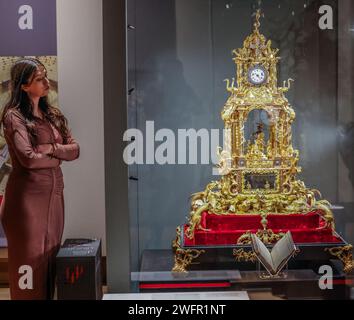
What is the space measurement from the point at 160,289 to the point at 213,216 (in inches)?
25.8

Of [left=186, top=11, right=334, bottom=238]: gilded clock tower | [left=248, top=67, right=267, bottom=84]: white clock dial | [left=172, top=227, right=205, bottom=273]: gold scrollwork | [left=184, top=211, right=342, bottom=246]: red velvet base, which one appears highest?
[left=248, top=67, right=267, bottom=84]: white clock dial

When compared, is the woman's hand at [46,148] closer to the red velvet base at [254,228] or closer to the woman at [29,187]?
the woman at [29,187]

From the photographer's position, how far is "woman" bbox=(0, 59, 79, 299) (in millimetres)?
4602

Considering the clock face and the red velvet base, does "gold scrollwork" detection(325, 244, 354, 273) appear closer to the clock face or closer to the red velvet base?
the red velvet base

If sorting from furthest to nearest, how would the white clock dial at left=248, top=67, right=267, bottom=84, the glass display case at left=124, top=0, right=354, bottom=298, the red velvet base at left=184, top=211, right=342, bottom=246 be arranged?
the white clock dial at left=248, top=67, right=267, bottom=84, the red velvet base at left=184, top=211, right=342, bottom=246, the glass display case at left=124, top=0, right=354, bottom=298

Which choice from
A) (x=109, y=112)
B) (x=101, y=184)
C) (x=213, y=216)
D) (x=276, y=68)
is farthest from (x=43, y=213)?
(x=276, y=68)

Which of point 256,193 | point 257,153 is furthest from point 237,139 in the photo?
point 256,193

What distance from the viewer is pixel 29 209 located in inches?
182

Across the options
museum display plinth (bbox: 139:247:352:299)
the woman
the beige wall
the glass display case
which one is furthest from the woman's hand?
museum display plinth (bbox: 139:247:352:299)

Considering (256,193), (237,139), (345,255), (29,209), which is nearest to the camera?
(29,209)

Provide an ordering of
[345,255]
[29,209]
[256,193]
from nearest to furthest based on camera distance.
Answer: [29,209]
[345,255]
[256,193]

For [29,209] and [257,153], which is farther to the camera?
[257,153]

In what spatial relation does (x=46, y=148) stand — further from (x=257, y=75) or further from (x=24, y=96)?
(x=257, y=75)

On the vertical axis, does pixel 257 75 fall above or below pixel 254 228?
above
